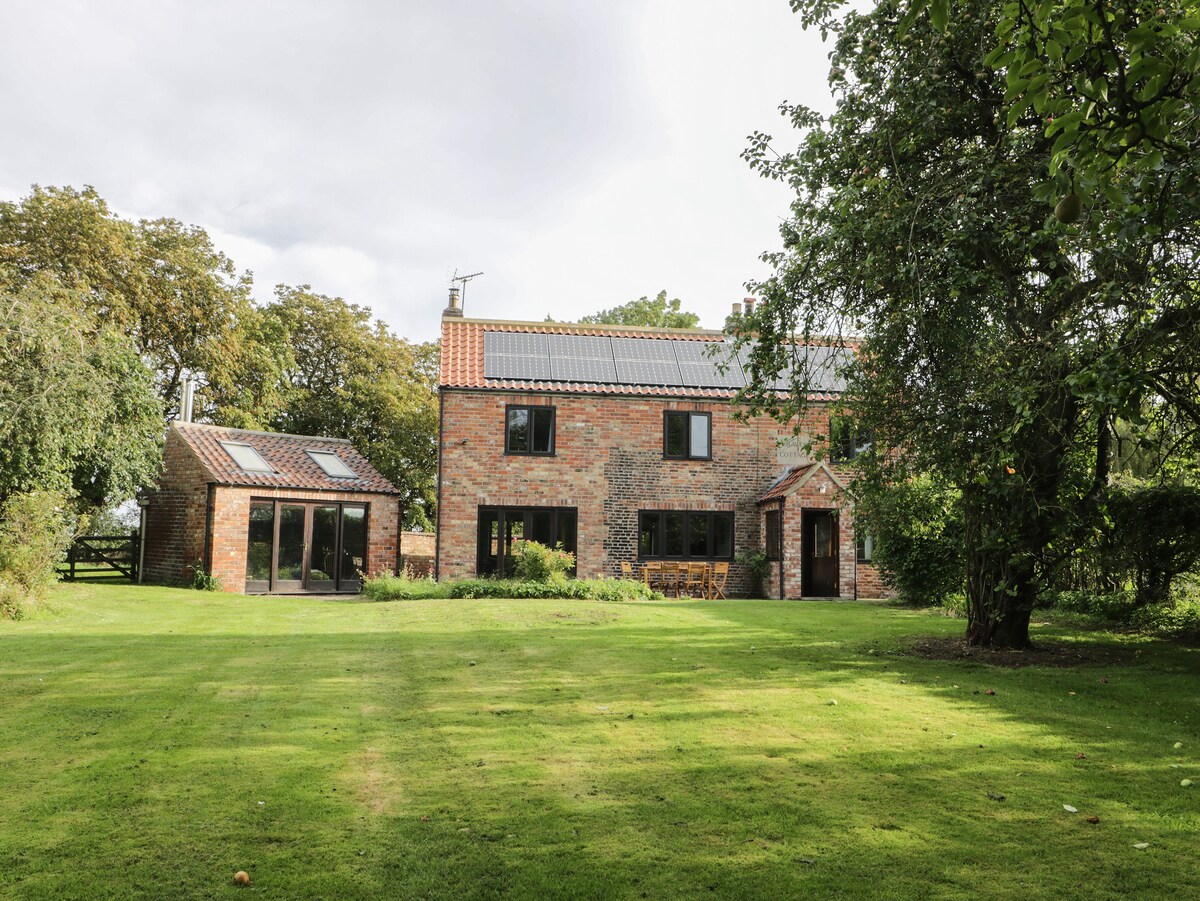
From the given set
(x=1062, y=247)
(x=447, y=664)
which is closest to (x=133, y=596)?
(x=447, y=664)

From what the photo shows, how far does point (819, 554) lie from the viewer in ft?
77.1

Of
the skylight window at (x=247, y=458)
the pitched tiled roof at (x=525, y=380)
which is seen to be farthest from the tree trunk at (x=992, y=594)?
the skylight window at (x=247, y=458)

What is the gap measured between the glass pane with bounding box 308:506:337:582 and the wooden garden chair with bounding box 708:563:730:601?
31.6 feet

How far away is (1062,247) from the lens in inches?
307

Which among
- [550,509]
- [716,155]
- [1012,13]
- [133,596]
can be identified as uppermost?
[716,155]

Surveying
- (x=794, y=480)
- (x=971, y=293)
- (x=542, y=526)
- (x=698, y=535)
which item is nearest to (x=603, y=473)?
(x=542, y=526)

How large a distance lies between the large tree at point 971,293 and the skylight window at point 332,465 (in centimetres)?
1603

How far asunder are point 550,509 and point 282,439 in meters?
8.30

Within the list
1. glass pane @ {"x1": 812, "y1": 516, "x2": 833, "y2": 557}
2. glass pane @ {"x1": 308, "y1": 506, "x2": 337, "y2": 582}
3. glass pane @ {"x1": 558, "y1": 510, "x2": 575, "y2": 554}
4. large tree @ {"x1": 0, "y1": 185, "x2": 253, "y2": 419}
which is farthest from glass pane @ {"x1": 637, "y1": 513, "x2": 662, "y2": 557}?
large tree @ {"x1": 0, "y1": 185, "x2": 253, "y2": 419}

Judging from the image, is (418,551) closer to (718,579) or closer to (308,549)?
(308,549)

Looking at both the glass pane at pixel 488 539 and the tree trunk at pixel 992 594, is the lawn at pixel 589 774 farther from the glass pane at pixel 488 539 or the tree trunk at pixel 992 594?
the glass pane at pixel 488 539

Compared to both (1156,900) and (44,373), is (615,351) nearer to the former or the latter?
(44,373)

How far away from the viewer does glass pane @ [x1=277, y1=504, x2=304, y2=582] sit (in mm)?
22312

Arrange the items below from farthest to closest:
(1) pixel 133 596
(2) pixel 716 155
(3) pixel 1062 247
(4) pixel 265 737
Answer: (1) pixel 133 596 < (2) pixel 716 155 < (3) pixel 1062 247 < (4) pixel 265 737
